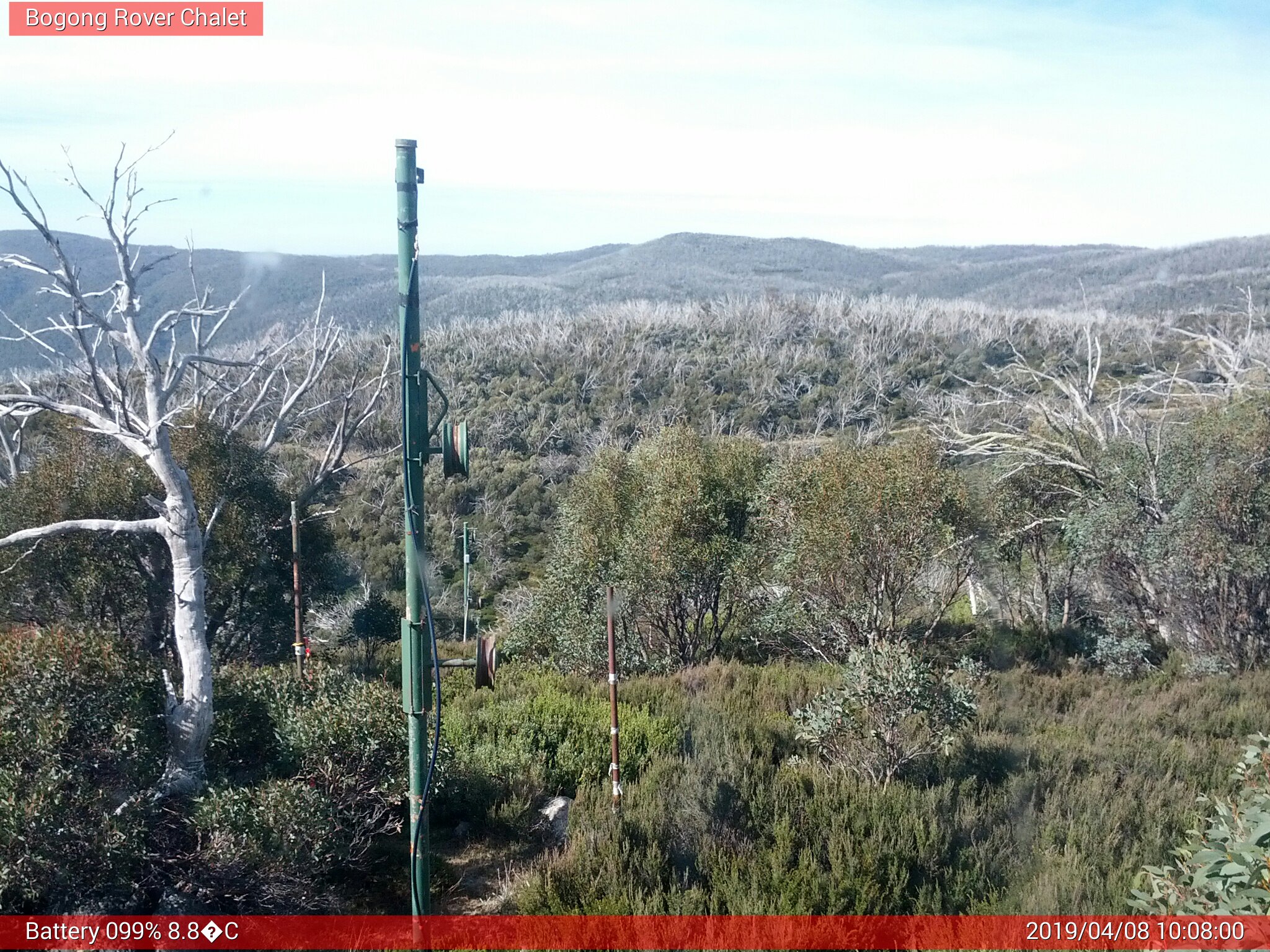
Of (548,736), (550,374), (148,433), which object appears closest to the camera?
(148,433)

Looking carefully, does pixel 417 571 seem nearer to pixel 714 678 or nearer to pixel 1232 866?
pixel 1232 866

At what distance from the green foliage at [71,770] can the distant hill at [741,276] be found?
7286 millimetres

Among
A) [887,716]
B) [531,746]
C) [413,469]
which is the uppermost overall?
[413,469]

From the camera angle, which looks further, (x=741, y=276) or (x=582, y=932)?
(x=741, y=276)

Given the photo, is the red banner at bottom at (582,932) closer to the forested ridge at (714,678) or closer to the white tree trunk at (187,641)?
the forested ridge at (714,678)

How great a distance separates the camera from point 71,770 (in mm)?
4633

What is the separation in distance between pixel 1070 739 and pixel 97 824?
7.43m

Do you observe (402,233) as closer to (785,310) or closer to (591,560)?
(591,560)

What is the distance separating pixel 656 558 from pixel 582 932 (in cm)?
743

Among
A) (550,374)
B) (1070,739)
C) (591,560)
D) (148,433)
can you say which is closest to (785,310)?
(550,374)

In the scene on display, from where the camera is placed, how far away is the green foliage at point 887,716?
6.54m

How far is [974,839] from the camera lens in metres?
5.73

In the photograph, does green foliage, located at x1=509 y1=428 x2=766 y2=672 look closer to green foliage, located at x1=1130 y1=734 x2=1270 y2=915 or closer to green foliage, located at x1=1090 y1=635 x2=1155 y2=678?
green foliage, located at x1=1090 y1=635 x2=1155 y2=678

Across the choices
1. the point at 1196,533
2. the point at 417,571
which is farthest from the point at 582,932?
the point at 1196,533
